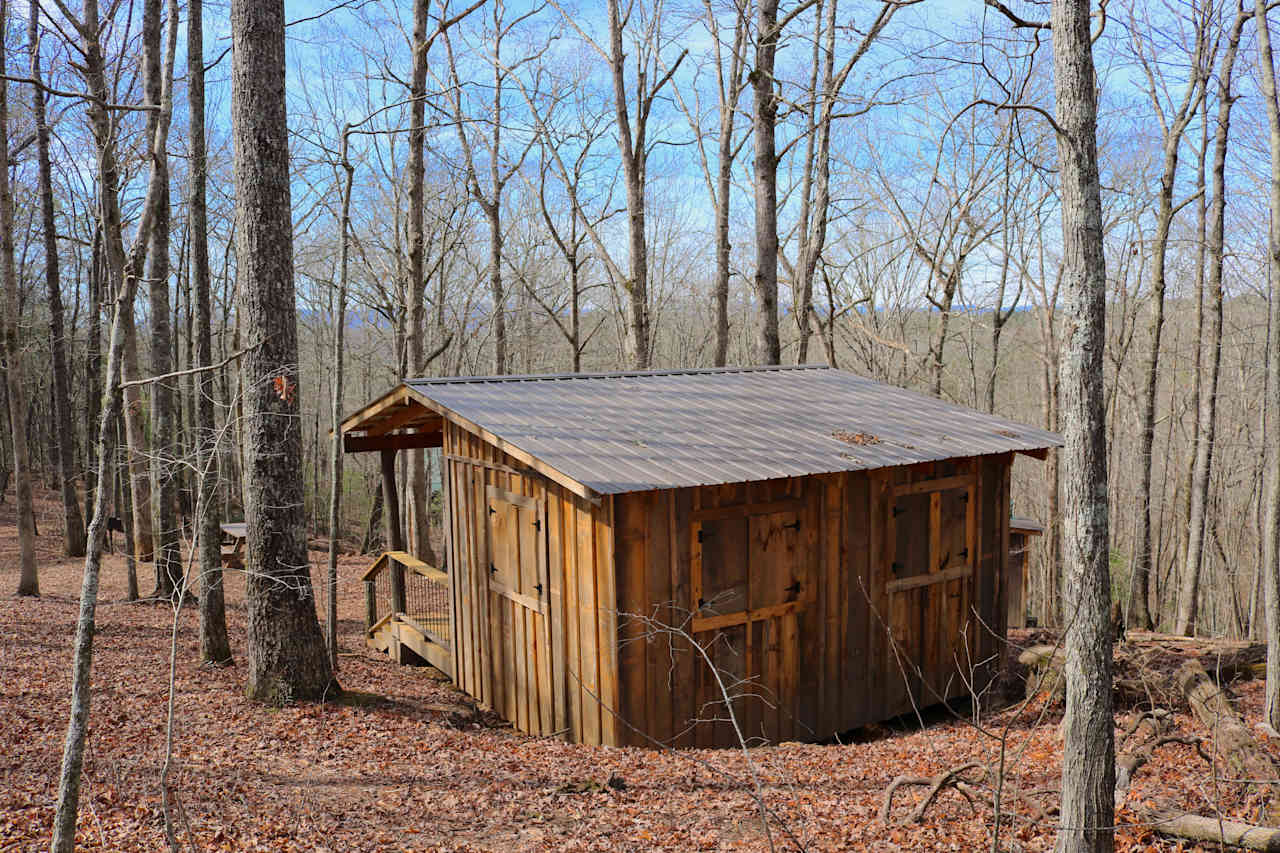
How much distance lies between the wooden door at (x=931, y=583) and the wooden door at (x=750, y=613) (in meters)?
1.20

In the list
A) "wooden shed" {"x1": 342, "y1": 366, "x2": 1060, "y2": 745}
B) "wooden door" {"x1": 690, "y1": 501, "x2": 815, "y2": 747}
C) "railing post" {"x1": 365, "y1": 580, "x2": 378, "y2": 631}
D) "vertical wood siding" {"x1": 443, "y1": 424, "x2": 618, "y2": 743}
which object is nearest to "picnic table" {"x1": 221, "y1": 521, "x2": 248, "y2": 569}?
"railing post" {"x1": 365, "y1": 580, "x2": 378, "y2": 631}

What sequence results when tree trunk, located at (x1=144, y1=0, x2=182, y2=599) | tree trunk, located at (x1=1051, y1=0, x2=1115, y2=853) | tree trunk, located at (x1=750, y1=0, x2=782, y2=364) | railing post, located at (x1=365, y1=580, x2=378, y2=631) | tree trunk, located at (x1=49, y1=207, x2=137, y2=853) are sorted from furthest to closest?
tree trunk, located at (x1=750, y1=0, x2=782, y2=364)
railing post, located at (x1=365, y1=580, x2=378, y2=631)
tree trunk, located at (x1=144, y1=0, x2=182, y2=599)
tree trunk, located at (x1=1051, y1=0, x2=1115, y2=853)
tree trunk, located at (x1=49, y1=207, x2=137, y2=853)

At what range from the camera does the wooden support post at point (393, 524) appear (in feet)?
32.8

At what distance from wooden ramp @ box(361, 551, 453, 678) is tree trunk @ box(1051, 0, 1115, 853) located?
649 centimetres

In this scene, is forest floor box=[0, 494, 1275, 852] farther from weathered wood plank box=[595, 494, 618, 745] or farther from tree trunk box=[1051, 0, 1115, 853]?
weathered wood plank box=[595, 494, 618, 745]

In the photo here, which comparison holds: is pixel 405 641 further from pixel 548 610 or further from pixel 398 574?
pixel 548 610

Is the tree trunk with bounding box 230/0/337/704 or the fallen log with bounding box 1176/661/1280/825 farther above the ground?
the tree trunk with bounding box 230/0/337/704

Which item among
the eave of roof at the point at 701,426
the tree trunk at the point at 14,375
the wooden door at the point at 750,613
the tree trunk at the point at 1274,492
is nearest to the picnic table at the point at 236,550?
the tree trunk at the point at 14,375

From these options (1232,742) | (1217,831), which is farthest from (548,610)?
(1232,742)

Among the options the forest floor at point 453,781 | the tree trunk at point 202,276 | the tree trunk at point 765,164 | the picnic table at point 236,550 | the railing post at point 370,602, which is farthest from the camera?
the picnic table at point 236,550

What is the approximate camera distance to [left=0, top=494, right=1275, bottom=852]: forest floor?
4.70 meters

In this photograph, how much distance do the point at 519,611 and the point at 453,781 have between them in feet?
6.77

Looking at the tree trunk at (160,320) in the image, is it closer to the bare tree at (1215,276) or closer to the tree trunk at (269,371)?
the tree trunk at (269,371)

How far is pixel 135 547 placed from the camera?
11.8m
